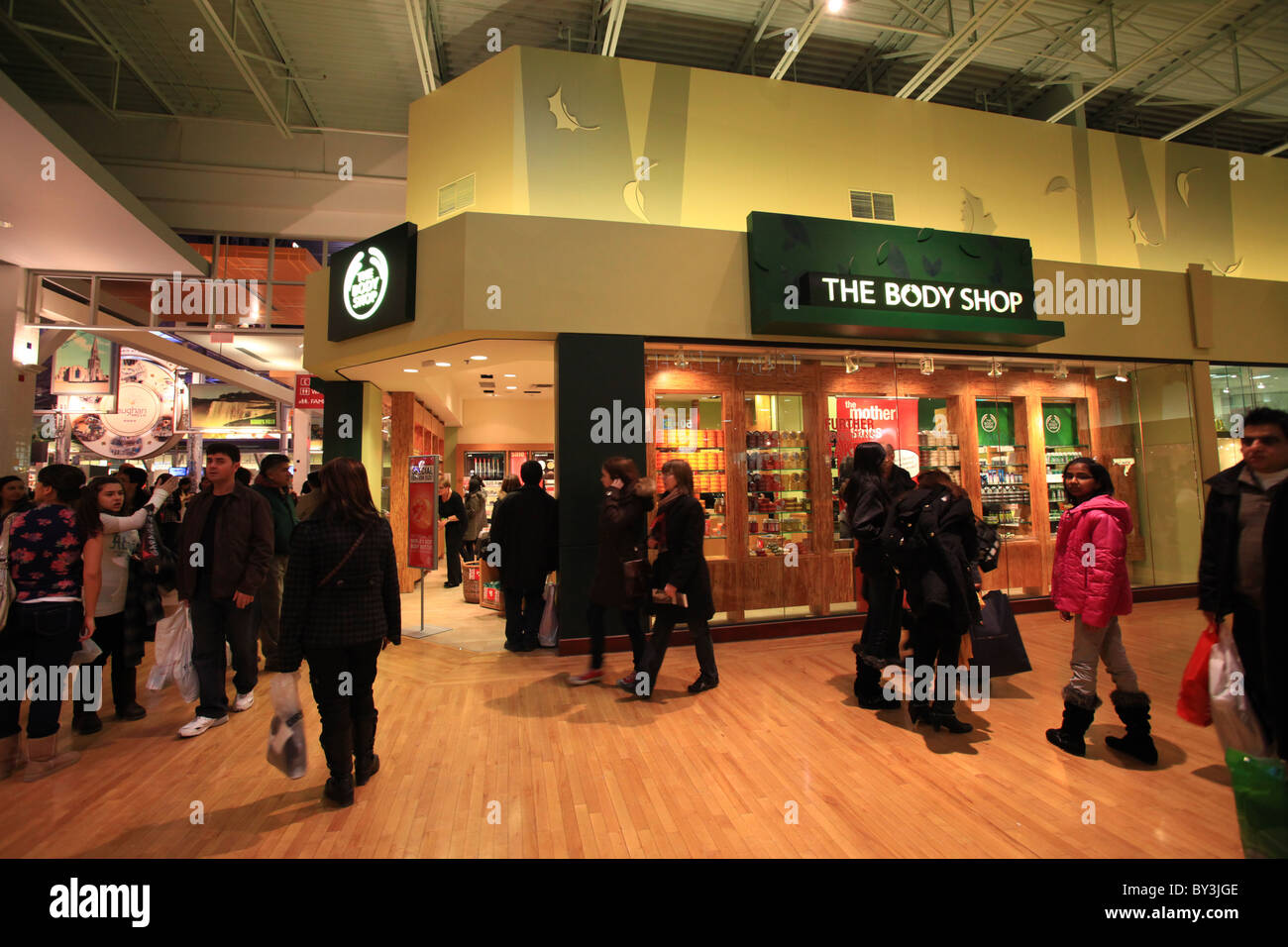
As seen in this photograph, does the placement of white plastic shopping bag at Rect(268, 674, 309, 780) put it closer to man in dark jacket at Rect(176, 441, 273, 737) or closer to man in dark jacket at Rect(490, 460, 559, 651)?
man in dark jacket at Rect(176, 441, 273, 737)

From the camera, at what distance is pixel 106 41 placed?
7.04 meters

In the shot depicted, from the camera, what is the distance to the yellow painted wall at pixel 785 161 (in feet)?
19.7

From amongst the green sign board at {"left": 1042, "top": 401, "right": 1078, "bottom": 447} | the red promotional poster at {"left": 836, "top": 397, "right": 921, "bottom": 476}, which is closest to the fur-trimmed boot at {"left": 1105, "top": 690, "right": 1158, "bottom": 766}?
the red promotional poster at {"left": 836, "top": 397, "right": 921, "bottom": 476}

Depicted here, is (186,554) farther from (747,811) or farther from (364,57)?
(364,57)

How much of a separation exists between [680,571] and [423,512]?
11.0 feet

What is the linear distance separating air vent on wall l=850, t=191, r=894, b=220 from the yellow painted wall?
0.30 ft

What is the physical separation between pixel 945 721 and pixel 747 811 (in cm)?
159

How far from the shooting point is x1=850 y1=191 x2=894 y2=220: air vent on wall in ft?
22.6

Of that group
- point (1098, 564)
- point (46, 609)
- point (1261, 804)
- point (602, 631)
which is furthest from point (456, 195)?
point (1261, 804)

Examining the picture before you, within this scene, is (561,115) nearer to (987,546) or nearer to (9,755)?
(987,546)

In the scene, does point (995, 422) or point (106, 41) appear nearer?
point (106, 41)

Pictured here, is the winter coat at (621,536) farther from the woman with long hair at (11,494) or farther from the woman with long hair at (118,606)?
the woman with long hair at (11,494)

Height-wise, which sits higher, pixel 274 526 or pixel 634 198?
pixel 634 198

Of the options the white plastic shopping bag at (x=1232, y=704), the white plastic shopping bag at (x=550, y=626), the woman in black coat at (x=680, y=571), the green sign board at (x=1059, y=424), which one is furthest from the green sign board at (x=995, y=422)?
the white plastic shopping bag at (x=550, y=626)
